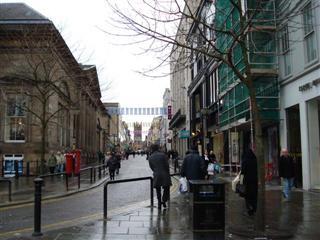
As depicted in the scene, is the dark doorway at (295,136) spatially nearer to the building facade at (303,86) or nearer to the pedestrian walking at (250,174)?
the building facade at (303,86)

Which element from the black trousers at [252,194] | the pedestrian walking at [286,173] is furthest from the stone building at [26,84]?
the black trousers at [252,194]

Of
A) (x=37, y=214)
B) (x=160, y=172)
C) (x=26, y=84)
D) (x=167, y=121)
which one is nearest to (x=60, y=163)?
(x=26, y=84)

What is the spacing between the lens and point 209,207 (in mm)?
10031

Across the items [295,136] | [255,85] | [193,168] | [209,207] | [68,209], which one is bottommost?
[68,209]

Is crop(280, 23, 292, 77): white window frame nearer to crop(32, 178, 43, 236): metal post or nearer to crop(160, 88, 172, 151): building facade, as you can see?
crop(32, 178, 43, 236): metal post

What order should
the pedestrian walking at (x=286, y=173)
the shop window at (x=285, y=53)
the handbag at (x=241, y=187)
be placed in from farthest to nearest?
1. the shop window at (x=285, y=53)
2. the pedestrian walking at (x=286, y=173)
3. the handbag at (x=241, y=187)

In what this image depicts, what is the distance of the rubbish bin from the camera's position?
998 centimetres

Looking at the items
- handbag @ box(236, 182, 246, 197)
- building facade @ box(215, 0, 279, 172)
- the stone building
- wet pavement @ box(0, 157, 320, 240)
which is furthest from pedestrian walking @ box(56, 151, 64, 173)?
handbag @ box(236, 182, 246, 197)

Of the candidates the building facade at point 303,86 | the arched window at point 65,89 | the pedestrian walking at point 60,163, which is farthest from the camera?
the arched window at point 65,89

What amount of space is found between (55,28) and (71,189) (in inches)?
458

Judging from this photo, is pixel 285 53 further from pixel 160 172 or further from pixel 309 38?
pixel 160 172

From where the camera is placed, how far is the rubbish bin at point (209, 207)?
9.98 metres

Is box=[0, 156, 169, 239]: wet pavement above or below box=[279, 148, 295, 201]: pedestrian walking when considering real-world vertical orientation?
below

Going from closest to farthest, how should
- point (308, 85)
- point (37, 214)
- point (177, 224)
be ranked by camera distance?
1. point (37, 214)
2. point (177, 224)
3. point (308, 85)
